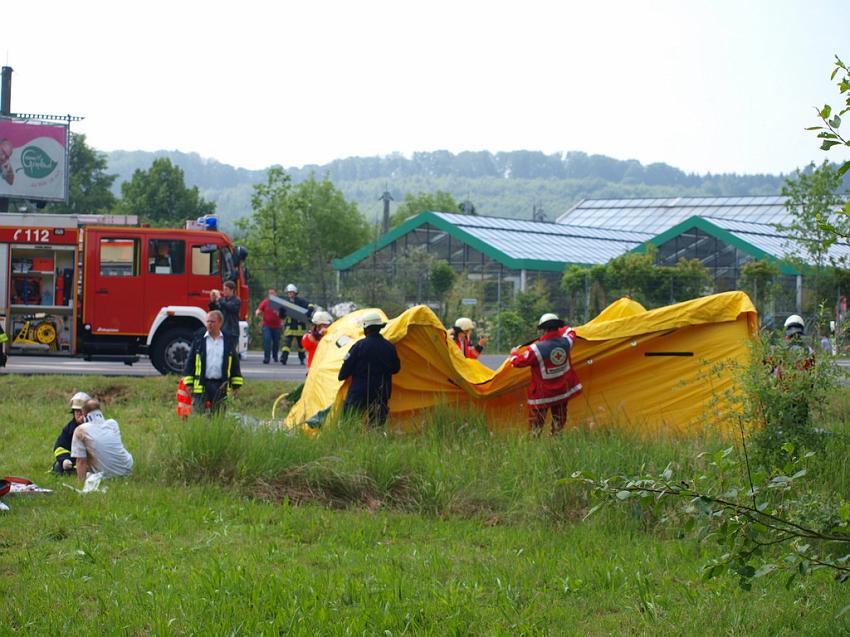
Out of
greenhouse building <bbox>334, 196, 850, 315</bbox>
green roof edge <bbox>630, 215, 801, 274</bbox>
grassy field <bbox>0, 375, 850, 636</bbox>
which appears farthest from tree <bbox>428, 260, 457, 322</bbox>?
grassy field <bbox>0, 375, 850, 636</bbox>

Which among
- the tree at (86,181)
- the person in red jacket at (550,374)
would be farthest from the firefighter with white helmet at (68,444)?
the tree at (86,181)

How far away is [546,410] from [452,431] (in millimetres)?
1300

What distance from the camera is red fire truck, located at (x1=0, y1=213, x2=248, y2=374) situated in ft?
66.7

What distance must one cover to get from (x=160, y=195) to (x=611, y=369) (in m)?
50.7

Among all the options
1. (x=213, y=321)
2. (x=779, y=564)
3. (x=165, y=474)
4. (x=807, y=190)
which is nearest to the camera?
A: (x=779, y=564)

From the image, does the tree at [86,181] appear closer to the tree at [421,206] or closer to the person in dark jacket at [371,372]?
the tree at [421,206]

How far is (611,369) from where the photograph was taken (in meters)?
12.7

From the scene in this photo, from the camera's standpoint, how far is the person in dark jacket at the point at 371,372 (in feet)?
38.7

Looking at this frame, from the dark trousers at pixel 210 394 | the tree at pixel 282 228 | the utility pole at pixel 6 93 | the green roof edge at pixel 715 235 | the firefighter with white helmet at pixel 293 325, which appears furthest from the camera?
the tree at pixel 282 228

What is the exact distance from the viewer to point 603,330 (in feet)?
41.2

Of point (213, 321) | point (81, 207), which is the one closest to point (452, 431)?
point (213, 321)

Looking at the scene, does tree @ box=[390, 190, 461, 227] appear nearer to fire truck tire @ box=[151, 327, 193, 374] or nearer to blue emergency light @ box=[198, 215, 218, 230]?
blue emergency light @ box=[198, 215, 218, 230]

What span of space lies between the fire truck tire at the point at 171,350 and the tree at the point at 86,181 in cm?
4595

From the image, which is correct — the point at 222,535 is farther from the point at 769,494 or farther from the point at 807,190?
the point at 807,190
